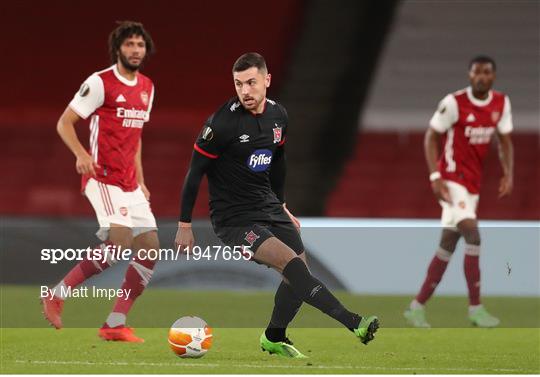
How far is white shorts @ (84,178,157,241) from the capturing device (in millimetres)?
7496

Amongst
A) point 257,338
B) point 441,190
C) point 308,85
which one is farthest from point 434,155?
point 308,85

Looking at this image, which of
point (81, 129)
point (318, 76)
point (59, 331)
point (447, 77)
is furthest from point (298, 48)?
point (59, 331)

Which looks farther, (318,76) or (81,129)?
(318,76)

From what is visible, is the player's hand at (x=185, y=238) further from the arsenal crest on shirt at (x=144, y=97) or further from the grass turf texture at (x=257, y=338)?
the arsenal crest on shirt at (x=144, y=97)

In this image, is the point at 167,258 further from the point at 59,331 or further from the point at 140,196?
the point at 59,331

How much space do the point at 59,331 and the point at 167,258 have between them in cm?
94

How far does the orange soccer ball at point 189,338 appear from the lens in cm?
652

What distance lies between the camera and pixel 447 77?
56.3ft

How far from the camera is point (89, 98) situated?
7445mm

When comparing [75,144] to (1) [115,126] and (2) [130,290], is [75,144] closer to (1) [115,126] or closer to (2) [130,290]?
(1) [115,126]

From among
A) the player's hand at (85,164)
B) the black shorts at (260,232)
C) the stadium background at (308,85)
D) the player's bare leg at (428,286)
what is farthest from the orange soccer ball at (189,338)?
the stadium background at (308,85)

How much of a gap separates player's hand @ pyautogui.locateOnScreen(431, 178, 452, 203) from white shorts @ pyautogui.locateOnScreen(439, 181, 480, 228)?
21 millimetres

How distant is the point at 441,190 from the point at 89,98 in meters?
2.57

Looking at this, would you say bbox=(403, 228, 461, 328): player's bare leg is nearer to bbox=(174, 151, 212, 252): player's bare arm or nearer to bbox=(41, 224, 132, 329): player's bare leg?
bbox=(41, 224, 132, 329): player's bare leg
